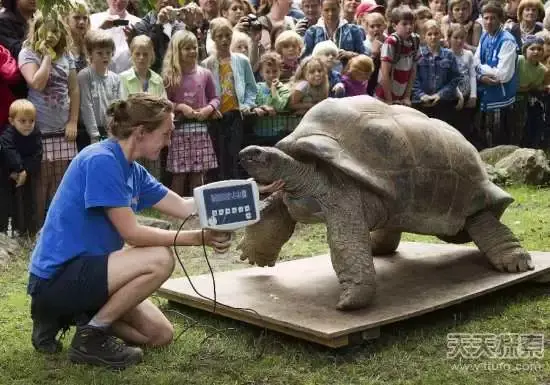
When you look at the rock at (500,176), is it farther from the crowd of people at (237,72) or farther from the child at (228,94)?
the child at (228,94)

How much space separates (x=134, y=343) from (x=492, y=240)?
243 centimetres

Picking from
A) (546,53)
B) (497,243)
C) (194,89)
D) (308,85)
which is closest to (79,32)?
(194,89)

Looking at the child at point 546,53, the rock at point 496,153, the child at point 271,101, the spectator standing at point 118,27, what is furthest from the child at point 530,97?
the spectator standing at point 118,27

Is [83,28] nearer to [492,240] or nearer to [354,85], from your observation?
[354,85]

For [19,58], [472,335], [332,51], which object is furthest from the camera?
[332,51]

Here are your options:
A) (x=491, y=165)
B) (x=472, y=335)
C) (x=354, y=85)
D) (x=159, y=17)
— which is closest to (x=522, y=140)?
(x=491, y=165)

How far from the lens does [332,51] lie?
8.99 m

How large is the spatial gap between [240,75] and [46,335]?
4.50 metres

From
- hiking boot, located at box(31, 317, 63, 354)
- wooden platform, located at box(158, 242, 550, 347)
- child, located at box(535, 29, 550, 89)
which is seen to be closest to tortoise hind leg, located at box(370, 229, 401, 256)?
wooden platform, located at box(158, 242, 550, 347)

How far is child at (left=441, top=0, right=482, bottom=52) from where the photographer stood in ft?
35.5

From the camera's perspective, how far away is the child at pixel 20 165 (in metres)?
6.98

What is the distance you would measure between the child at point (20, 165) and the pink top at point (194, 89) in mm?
1526

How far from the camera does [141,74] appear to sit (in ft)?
25.5

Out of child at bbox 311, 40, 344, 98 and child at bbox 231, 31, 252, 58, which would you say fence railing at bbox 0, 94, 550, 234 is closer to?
child at bbox 311, 40, 344, 98
